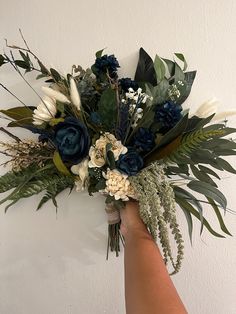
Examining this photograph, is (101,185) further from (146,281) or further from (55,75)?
(55,75)

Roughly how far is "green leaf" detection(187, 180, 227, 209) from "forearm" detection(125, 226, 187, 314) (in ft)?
0.57

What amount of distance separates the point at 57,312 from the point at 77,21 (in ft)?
3.15

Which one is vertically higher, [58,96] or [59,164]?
[58,96]

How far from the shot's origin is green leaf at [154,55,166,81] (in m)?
0.84

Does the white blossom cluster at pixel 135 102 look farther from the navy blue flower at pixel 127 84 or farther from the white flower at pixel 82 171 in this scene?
the white flower at pixel 82 171

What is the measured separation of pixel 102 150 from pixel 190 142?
8.5 inches

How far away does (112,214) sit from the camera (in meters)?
0.87

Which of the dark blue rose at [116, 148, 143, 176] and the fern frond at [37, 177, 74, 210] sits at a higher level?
the dark blue rose at [116, 148, 143, 176]

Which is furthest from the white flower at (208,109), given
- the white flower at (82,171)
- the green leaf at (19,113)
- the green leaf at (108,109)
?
the green leaf at (19,113)

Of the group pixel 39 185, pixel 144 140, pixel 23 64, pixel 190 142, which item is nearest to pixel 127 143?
pixel 144 140

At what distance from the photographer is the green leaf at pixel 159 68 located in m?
0.84

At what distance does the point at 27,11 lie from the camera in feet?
3.13

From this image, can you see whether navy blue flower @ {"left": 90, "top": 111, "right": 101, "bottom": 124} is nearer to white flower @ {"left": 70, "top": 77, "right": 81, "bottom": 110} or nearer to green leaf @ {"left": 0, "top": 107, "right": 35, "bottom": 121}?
white flower @ {"left": 70, "top": 77, "right": 81, "bottom": 110}

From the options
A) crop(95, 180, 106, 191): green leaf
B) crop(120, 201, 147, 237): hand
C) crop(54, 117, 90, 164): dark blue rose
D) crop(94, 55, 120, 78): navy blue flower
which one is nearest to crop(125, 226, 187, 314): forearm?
crop(120, 201, 147, 237): hand
